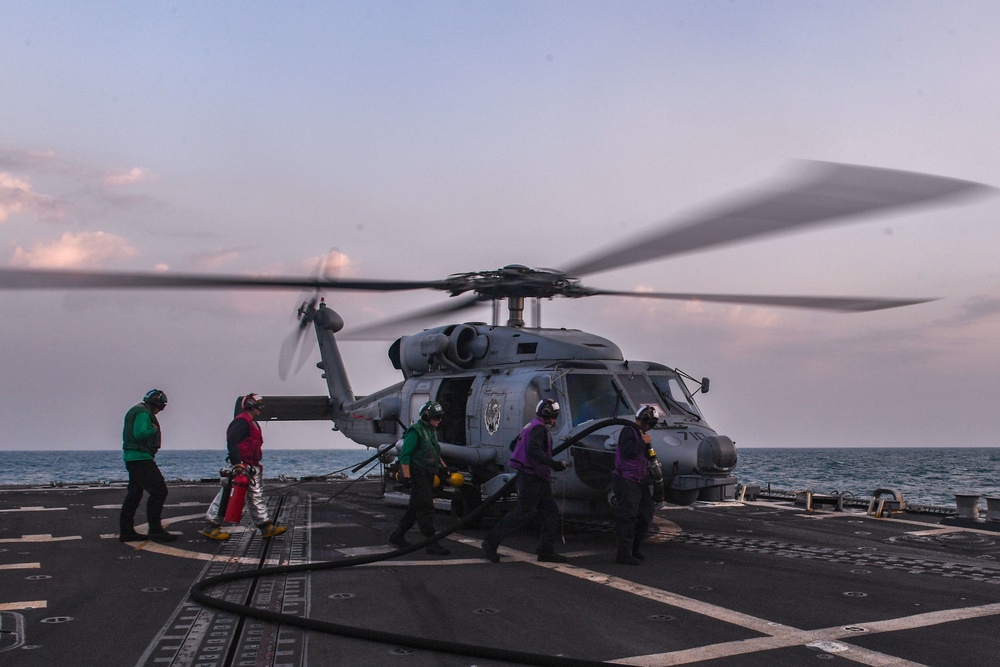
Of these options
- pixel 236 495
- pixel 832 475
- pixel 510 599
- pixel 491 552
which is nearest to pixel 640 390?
pixel 491 552

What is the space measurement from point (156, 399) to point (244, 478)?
1.59 meters

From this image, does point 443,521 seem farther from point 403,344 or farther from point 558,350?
point 558,350

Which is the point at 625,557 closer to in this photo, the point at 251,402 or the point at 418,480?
the point at 418,480

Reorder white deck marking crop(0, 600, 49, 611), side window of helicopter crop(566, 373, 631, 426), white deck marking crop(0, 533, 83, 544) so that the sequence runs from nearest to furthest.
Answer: white deck marking crop(0, 600, 49, 611) → white deck marking crop(0, 533, 83, 544) → side window of helicopter crop(566, 373, 631, 426)

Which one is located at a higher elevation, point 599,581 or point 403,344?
point 403,344

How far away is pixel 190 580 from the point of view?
7441 millimetres

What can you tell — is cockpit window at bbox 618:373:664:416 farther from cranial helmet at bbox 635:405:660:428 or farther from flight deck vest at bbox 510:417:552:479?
flight deck vest at bbox 510:417:552:479

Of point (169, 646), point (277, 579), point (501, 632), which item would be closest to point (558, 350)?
point (277, 579)

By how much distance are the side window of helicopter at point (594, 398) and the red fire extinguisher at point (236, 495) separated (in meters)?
4.33

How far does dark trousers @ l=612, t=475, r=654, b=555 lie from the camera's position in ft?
28.3

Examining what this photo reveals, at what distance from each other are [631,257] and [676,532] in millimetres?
4440

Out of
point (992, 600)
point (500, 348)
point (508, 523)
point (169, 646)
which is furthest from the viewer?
point (500, 348)

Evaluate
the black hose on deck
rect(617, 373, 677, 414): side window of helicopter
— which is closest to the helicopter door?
rect(617, 373, 677, 414): side window of helicopter

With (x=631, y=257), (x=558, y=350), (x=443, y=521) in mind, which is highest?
(x=631, y=257)
